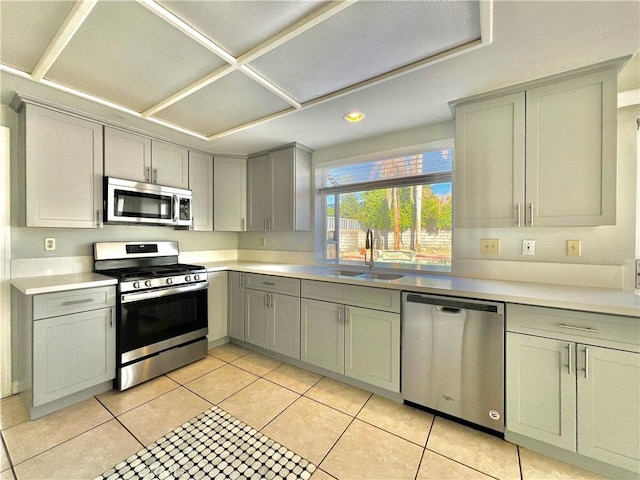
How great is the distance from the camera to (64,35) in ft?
4.58

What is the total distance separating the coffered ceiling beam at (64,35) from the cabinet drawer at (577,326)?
2728 mm

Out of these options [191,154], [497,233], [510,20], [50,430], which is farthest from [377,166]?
[50,430]

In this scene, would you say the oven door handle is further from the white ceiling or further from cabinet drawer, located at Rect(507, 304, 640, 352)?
cabinet drawer, located at Rect(507, 304, 640, 352)

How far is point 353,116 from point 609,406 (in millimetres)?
2499

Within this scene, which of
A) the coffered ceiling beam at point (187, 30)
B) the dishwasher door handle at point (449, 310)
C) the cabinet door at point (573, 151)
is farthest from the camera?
the dishwasher door handle at point (449, 310)

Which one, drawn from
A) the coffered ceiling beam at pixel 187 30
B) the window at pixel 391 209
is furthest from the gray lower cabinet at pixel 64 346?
the window at pixel 391 209

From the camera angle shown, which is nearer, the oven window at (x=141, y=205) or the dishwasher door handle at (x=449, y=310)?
the dishwasher door handle at (x=449, y=310)

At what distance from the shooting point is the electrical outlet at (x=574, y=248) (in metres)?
1.94

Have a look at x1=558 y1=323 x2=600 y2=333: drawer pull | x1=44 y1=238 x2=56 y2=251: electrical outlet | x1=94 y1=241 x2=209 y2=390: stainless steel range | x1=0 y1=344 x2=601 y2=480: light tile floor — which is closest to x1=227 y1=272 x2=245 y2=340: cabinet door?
x1=94 y1=241 x2=209 y2=390: stainless steel range

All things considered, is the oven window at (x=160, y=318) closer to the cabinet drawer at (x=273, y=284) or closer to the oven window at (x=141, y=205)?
the cabinet drawer at (x=273, y=284)

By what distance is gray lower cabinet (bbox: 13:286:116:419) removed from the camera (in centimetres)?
187

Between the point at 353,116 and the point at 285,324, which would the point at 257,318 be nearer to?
the point at 285,324

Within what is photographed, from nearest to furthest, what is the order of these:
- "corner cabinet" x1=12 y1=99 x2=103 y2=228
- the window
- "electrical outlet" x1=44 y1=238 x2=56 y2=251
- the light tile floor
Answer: the light tile floor
"corner cabinet" x1=12 y1=99 x2=103 y2=228
"electrical outlet" x1=44 y1=238 x2=56 y2=251
the window

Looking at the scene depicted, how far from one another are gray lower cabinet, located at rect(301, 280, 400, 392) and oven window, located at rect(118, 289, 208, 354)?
1131 millimetres
